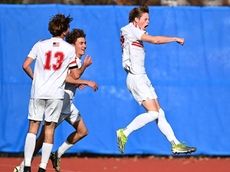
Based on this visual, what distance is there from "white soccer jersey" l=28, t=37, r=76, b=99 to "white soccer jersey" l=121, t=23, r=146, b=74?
1484mm

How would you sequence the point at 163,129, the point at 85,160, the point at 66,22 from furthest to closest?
the point at 85,160 → the point at 163,129 → the point at 66,22

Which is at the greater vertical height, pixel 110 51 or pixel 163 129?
pixel 110 51

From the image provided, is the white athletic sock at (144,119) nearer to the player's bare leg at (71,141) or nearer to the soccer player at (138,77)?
the soccer player at (138,77)

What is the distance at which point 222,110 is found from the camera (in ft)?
46.6

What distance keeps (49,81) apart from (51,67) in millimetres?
166

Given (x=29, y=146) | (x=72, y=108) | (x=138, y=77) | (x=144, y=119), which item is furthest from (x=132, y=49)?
(x=29, y=146)

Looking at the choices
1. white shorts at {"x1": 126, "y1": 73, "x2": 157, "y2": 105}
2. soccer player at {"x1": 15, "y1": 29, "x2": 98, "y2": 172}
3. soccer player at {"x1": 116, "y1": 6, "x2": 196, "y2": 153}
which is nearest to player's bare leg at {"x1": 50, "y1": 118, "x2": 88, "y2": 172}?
soccer player at {"x1": 15, "y1": 29, "x2": 98, "y2": 172}

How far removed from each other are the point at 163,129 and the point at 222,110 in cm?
323

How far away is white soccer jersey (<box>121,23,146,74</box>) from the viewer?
Result: 37.1 feet

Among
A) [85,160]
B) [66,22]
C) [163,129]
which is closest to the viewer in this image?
[66,22]

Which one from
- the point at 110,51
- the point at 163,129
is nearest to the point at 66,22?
the point at 163,129

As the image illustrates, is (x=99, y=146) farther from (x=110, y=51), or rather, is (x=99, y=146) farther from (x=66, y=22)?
(x=66, y=22)

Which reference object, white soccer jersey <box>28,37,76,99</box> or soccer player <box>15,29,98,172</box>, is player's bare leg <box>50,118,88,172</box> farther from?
white soccer jersey <box>28,37,76,99</box>

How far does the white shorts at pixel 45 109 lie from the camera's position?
1002cm
